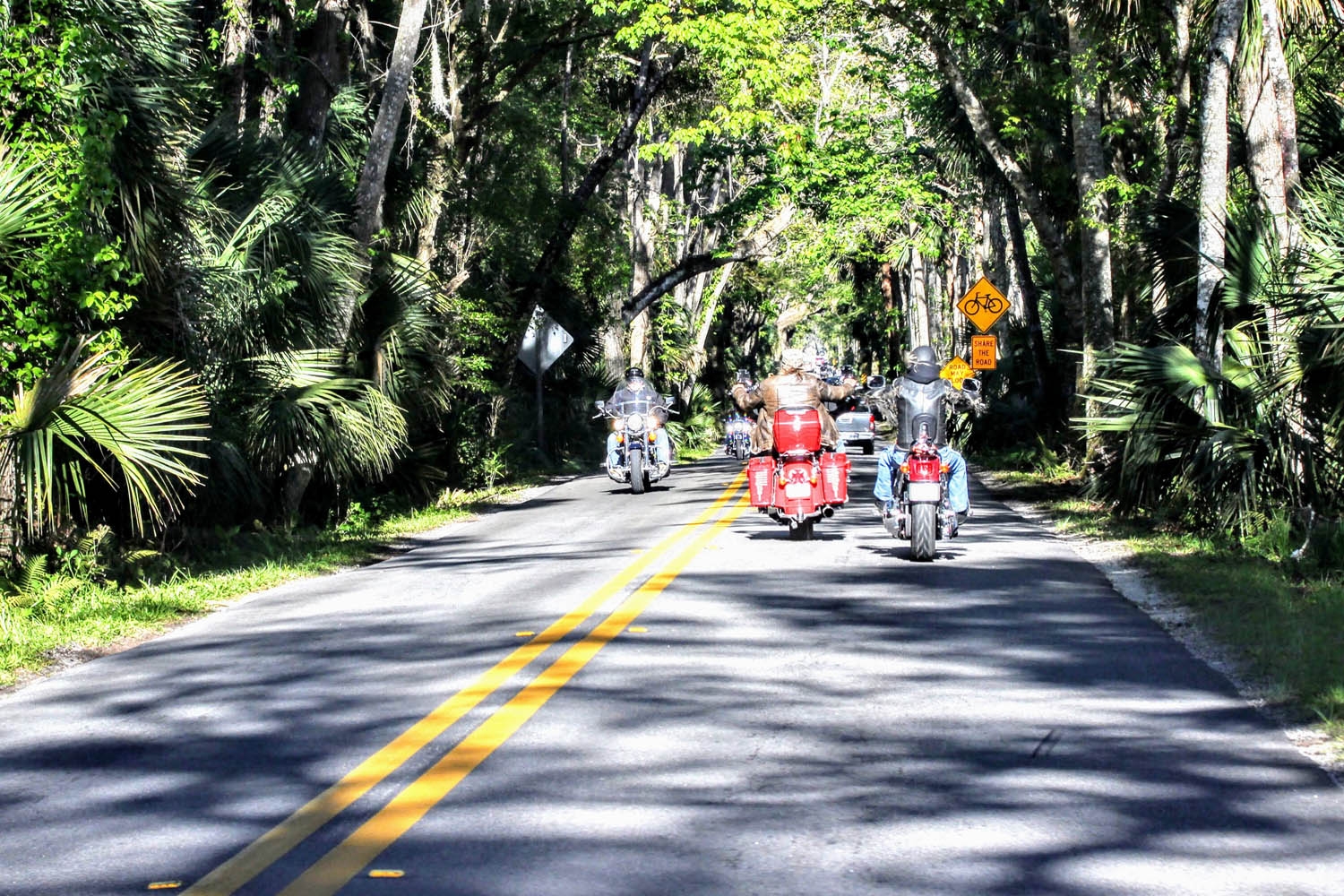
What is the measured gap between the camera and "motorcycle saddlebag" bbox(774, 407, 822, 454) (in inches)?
632

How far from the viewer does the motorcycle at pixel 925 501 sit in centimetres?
1402

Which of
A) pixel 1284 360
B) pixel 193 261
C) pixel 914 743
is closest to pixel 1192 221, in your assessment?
pixel 1284 360

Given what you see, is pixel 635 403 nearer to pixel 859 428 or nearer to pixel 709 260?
pixel 709 260

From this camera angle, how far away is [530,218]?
33.3 metres

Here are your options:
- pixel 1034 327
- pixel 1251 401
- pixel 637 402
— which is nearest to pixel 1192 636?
pixel 1251 401

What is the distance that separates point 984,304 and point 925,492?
59.8ft

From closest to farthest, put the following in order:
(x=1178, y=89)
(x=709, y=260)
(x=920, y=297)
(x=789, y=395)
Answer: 1. (x=789, y=395)
2. (x=1178, y=89)
3. (x=709, y=260)
4. (x=920, y=297)

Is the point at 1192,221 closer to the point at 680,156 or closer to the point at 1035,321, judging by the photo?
the point at 1035,321

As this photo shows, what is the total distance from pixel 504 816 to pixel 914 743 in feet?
6.58

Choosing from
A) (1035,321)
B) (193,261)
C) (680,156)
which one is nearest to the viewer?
(193,261)

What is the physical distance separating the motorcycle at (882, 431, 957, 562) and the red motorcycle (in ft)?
5.42

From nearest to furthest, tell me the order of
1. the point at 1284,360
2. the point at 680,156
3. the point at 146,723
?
the point at 146,723, the point at 1284,360, the point at 680,156

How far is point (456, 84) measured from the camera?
98.3 feet

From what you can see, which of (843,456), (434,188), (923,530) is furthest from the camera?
(434,188)
